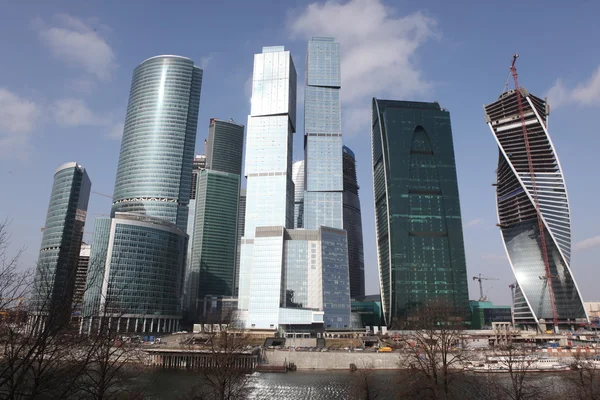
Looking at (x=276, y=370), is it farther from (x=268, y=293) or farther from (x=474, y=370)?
(x=268, y=293)

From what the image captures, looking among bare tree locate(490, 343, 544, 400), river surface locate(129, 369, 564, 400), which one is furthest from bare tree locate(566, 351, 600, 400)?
river surface locate(129, 369, 564, 400)

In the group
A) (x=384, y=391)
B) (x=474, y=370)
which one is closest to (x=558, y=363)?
(x=474, y=370)

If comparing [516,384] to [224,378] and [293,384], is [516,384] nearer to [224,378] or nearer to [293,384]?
[224,378]

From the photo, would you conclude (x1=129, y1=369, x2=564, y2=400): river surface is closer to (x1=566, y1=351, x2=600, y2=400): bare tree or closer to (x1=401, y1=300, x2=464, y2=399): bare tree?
(x1=401, y1=300, x2=464, y2=399): bare tree

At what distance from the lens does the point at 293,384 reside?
88.7 m

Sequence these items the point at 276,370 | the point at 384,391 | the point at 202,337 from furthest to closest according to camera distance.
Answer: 1. the point at 202,337
2. the point at 276,370
3. the point at 384,391

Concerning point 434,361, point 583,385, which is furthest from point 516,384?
point 434,361

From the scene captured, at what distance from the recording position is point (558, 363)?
11388cm

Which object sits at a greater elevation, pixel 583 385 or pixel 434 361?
pixel 434 361

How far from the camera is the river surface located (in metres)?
73.9

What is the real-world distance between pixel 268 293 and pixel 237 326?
20836 mm

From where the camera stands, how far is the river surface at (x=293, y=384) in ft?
242

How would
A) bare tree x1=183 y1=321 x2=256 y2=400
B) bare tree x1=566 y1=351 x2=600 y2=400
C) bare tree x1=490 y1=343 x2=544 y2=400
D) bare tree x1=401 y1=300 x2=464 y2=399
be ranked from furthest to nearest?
bare tree x1=401 y1=300 x2=464 y2=399
bare tree x1=183 y1=321 x2=256 y2=400
bare tree x1=566 y1=351 x2=600 y2=400
bare tree x1=490 y1=343 x2=544 y2=400

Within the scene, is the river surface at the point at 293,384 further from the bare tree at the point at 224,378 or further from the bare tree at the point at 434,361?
the bare tree at the point at 434,361
